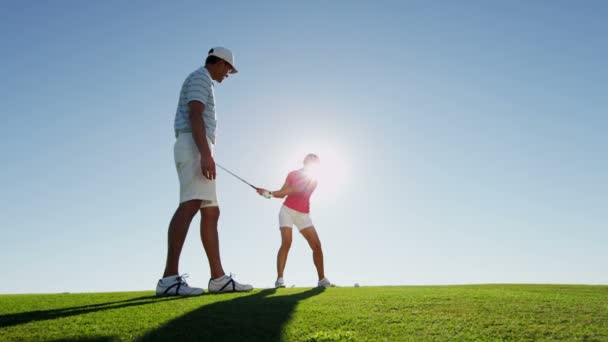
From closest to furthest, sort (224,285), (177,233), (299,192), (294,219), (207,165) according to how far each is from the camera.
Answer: (177,233)
(207,165)
(224,285)
(294,219)
(299,192)

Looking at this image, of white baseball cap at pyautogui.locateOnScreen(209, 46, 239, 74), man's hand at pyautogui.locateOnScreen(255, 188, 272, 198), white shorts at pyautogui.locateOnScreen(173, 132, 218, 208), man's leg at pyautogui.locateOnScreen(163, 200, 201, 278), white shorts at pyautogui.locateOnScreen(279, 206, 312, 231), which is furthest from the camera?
white shorts at pyautogui.locateOnScreen(279, 206, 312, 231)

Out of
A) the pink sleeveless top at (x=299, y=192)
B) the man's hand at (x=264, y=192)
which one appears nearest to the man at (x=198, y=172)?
the man's hand at (x=264, y=192)

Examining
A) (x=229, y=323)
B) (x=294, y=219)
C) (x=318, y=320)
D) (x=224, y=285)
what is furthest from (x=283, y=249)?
(x=229, y=323)

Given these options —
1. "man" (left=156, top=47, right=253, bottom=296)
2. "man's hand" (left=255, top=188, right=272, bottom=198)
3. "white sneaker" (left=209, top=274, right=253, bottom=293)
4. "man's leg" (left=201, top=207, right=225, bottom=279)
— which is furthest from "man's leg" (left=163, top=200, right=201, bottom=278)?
"man's hand" (left=255, top=188, right=272, bottom=198)

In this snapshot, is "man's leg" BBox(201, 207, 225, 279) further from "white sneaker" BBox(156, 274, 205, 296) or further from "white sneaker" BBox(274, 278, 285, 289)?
"white sneaker" BBox(274, 278, 285, 289)

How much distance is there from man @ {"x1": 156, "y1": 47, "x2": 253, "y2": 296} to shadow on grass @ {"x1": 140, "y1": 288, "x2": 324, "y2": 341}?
1468mm

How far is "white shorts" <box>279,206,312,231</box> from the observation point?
1001cm

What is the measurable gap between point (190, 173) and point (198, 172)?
0.34ft

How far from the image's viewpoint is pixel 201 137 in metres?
6.21

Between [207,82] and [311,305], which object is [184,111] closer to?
[207,82]

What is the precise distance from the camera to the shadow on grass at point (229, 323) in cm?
335

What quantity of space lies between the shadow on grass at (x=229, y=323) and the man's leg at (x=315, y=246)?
16.0 feet

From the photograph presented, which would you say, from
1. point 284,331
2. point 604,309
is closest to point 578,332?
point 604,309

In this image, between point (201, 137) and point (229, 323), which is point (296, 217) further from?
point (229, 323)
